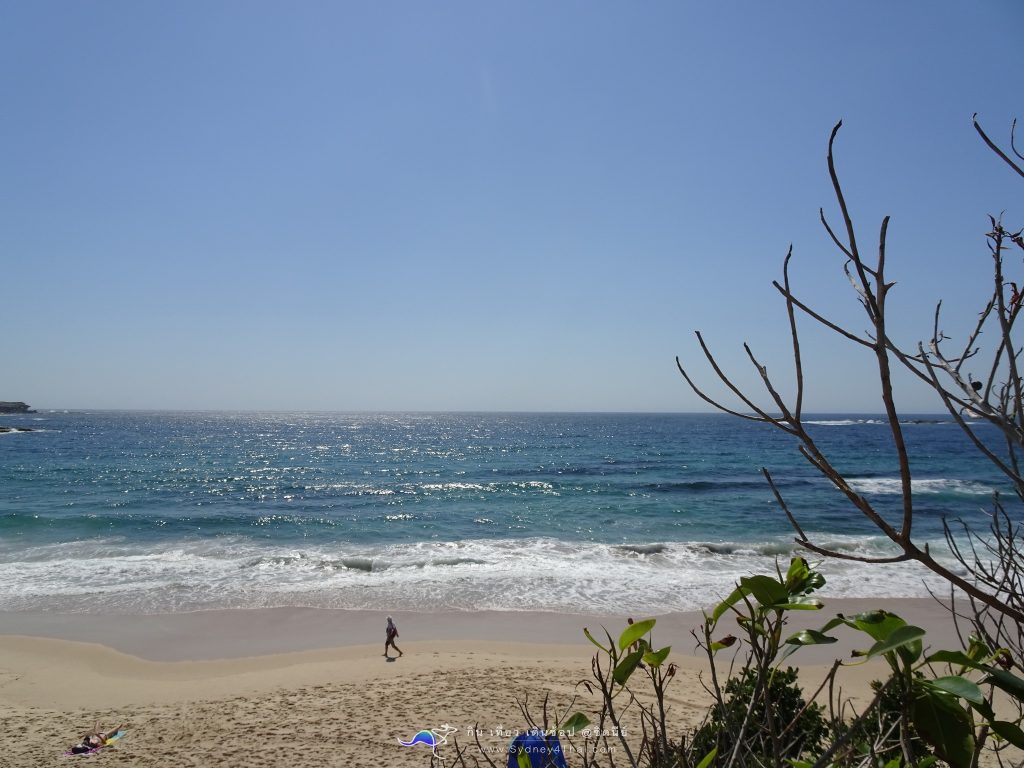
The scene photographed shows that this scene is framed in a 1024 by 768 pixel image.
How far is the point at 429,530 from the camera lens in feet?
68.2

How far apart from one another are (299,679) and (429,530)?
11692 mm

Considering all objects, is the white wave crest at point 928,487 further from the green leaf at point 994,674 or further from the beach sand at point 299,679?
the green leaf at point 994,674

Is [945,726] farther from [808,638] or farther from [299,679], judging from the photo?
[299,679]

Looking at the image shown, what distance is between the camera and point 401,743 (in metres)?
7.09

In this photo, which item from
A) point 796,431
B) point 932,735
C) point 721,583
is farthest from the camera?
point 721,583

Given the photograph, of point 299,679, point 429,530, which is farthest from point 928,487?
point 299,679

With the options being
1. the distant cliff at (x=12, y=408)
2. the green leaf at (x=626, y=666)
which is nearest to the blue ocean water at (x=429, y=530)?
the green leaf at (x=626, y=666)

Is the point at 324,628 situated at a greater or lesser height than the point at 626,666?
lesser

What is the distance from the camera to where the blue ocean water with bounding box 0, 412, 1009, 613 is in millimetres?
13562

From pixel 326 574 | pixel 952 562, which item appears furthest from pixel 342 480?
pixel 952 562

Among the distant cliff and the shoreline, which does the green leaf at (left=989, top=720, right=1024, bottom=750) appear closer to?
the shoreline

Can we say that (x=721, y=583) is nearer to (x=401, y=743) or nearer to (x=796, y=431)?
(x=401, y=743)

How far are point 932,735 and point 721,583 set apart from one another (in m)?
14.3

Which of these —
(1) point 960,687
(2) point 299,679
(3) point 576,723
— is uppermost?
(1) point 960,687
